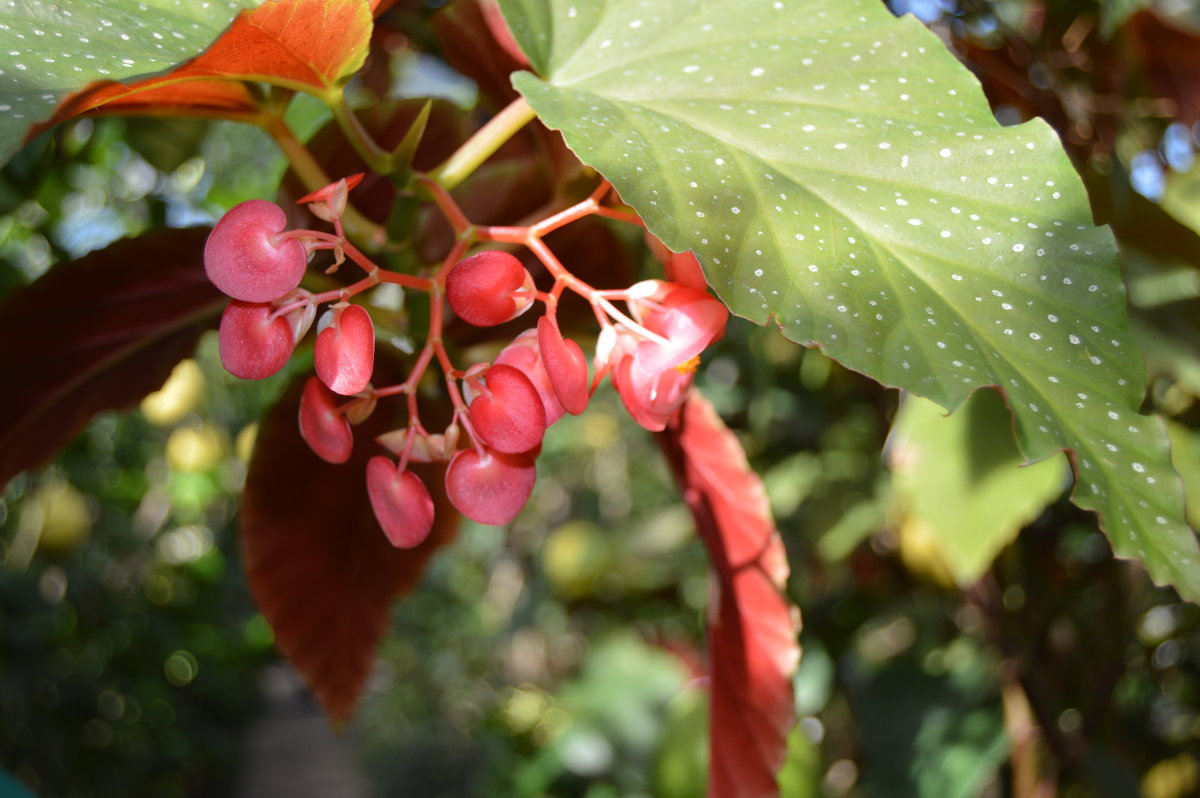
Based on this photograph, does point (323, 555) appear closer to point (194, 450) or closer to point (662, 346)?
point (662, 346)

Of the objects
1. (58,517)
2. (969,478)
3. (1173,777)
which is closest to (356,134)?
(969,478)

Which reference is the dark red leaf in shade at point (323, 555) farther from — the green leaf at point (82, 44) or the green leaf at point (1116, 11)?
the green leaf at point (1116, 11)

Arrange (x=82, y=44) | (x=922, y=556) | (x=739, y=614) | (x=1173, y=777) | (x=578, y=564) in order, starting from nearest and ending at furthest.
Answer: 1. (x=82, y=44)
2. (x=739, y=614)
3. (x=922, y=556)
4. (x=1173, y=777)
5. (x=578, y=564)

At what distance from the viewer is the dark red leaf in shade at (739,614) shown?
1.13 feet

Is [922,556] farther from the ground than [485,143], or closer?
closer

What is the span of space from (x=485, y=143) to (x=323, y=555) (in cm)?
23

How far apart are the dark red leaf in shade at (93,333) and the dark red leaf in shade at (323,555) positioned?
0.06m

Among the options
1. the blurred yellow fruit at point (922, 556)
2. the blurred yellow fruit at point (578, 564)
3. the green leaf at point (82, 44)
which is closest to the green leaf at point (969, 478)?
the blurred yellow fruit at point (922, 556)

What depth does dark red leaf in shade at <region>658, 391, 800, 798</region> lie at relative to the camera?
0.34 m

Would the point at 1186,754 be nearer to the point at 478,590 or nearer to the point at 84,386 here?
the point at 84,386

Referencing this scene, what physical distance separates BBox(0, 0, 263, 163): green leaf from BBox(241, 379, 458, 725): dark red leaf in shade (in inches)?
6.6

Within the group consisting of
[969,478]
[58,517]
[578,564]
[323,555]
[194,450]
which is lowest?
[578,564]

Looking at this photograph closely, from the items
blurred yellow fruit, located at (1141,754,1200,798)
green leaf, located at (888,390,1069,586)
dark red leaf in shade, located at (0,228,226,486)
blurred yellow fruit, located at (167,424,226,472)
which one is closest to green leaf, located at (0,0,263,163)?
dark red leaf in shade, located at (0,228,226,486)

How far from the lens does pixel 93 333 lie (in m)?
0.39
